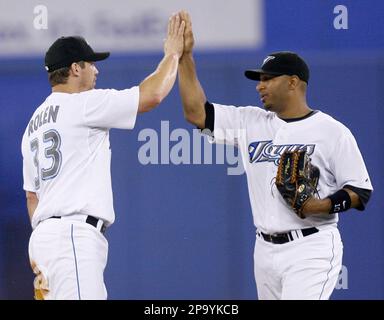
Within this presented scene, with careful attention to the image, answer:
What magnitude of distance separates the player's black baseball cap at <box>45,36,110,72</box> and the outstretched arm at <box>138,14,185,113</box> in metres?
0.27

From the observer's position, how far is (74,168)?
139 inches

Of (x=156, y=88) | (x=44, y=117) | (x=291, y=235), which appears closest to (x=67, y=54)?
(x=44, y=117)

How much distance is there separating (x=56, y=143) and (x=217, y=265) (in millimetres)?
1432

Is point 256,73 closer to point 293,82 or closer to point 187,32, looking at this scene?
point 293,82

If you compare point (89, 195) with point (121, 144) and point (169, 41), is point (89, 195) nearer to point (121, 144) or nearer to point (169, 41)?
point (169, 41)

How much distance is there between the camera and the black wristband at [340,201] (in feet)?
12.1

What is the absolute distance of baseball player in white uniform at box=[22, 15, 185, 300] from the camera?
347 centimetres

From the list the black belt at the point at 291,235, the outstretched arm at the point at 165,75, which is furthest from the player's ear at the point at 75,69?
the black belt at the point at 291,235

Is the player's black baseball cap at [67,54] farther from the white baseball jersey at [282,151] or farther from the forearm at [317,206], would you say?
the forearm at [317,206]

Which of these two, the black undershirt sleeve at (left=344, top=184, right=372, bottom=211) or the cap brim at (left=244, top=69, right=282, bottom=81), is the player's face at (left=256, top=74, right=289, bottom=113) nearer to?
the cap brim at (left=244, top=69, right=282, bottom=81)

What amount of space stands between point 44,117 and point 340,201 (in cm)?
123
